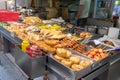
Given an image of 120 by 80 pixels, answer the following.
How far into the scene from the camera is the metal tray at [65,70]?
1.26 meters

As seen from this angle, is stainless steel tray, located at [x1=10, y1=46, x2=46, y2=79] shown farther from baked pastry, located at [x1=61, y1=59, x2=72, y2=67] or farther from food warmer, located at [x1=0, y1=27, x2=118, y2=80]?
baked pastry, located at [x1=61, y1=59, x2=72, y2=67]

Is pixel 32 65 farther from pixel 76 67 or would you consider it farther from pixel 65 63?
pixel 76 67

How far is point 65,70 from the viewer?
1346mm

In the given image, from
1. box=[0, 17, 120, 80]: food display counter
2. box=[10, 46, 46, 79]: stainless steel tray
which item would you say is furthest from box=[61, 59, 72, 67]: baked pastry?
box=[10, 46, 46, 79]: stainless steel tray

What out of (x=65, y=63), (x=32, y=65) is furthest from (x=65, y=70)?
(x=32, y=65)

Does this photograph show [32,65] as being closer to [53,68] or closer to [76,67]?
[53,68]

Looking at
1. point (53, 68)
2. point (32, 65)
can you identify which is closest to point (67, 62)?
point (53, 68)

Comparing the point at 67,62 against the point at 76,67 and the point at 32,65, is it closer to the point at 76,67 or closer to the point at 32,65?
the point at 76,67

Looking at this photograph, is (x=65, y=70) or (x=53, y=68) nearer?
(x=65, y=70)

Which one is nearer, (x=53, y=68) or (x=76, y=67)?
(x=76, y=67)

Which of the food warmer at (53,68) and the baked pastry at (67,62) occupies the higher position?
the baked pastry at (67,62)

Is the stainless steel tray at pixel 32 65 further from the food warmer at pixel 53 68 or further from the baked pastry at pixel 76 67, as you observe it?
the baked pastry at pixel 76 67

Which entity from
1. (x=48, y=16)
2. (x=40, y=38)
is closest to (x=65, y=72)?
(x=40, y=38)

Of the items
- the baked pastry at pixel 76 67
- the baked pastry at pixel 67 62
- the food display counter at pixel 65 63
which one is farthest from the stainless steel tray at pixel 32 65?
the baked pastry at pixel 76 67
